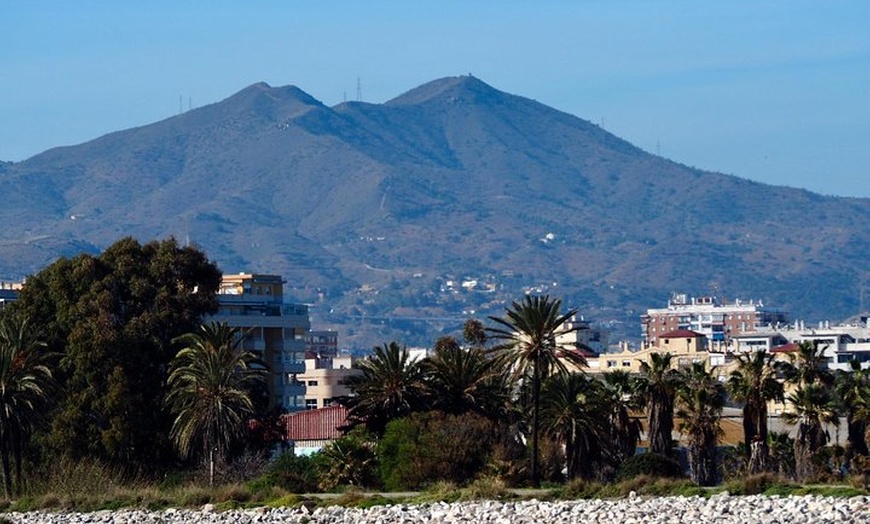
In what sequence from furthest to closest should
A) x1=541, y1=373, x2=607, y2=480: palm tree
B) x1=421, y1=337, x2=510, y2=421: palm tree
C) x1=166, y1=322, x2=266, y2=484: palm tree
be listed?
1. x1=421, y1=337, x2=510, y2=421: palm tree
2. x1=541, y1=373, x2=607, y2=480: palm tree
3. x1=166, y1=322, x2=266, y2=484: palm tree

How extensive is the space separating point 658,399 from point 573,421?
25.2 ft

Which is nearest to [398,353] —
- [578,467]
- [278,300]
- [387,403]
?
[387,403]

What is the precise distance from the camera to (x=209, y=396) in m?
75.1

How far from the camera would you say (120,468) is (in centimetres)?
7781

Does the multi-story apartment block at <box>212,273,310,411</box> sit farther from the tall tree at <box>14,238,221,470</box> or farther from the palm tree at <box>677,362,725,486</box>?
the palm tree at <box>677,362,725,486</box>

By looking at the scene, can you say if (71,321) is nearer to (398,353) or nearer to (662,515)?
(398,353)

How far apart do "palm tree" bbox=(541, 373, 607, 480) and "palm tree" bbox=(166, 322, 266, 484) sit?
11490 millimetres

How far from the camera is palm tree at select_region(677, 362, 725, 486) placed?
270ft

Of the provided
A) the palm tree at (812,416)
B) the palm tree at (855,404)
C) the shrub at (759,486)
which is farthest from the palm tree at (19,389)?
the palm tree at (855,404)

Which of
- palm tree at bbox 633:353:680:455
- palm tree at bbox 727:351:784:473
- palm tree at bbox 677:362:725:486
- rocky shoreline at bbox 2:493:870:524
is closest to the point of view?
rocky shoreline at bbox 2:493:870:524

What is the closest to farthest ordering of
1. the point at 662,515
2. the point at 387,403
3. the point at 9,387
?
1. the point at 662,515
2. the point at 9,387
3. the point at 387,403

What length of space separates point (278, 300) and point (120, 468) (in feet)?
186

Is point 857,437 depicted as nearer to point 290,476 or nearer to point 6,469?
point 290,476

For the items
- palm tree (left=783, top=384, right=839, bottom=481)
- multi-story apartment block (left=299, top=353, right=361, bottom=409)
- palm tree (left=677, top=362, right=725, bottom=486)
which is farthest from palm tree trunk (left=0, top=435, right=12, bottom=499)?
multi-story apartment block (left=299, top=353, right=361, bottom=409)
